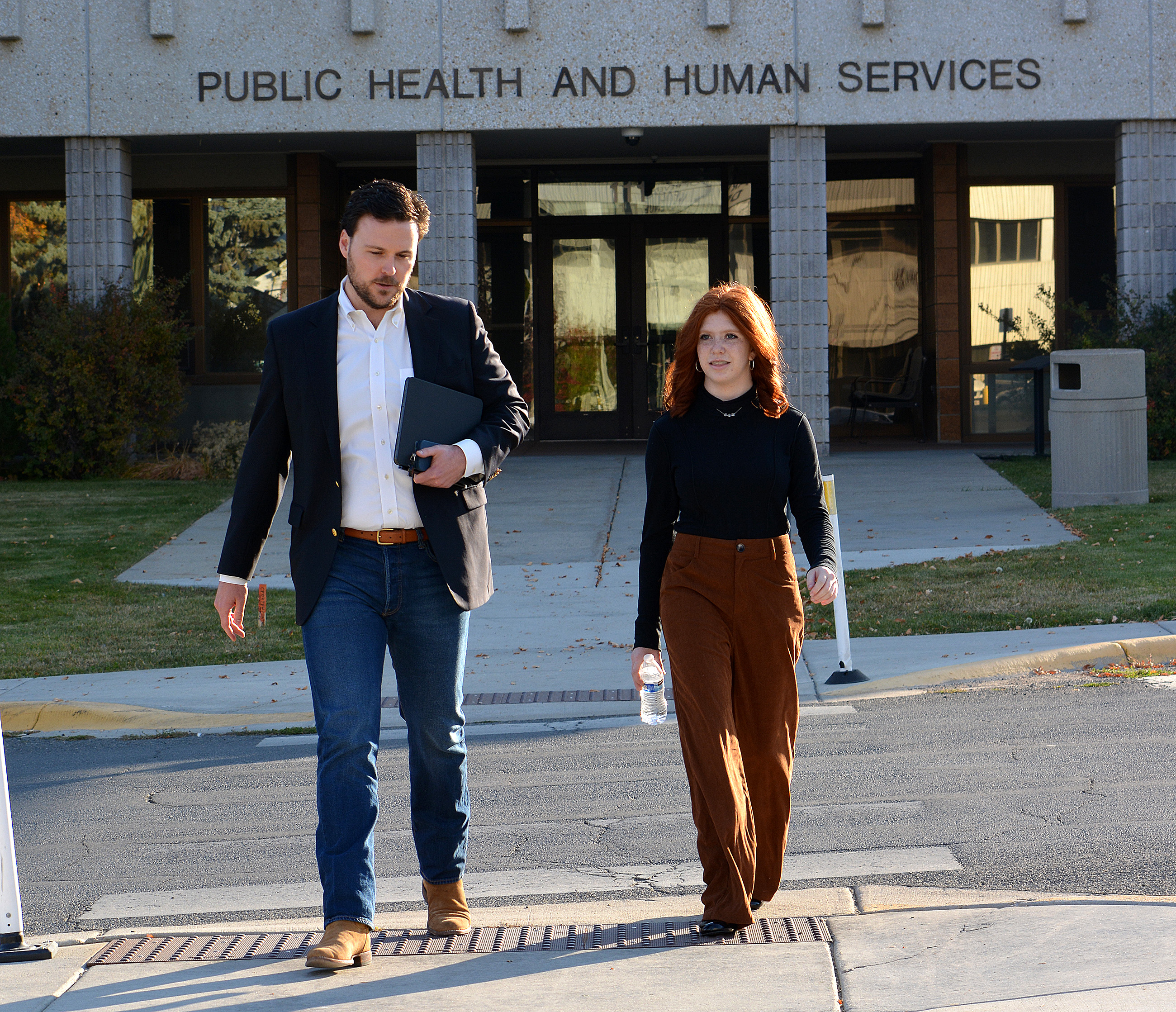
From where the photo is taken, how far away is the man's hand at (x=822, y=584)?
3.98 meters

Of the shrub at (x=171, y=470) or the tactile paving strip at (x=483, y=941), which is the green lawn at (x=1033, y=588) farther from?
the shrub at (x=171, y=470)

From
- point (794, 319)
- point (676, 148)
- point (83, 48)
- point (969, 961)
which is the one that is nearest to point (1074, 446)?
point (794, 319)

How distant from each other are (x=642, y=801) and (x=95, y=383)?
41.6 ft

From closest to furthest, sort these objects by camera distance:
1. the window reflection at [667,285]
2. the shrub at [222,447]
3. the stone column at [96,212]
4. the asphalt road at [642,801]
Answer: the asphalt road at [642,801] → the stone column at [96,212] → the shrub at [222,447] → the window reflection at [667,285]

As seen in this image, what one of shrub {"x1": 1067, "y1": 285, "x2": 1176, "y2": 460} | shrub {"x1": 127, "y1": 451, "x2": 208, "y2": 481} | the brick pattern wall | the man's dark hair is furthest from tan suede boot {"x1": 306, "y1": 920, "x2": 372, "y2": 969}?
the brick pattern wall

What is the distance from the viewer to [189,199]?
20.2m

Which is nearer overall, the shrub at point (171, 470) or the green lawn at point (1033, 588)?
the green lawn at point (1033, 588)

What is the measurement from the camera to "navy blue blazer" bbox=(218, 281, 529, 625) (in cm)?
397

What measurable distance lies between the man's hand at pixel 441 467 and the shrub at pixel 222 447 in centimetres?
1386

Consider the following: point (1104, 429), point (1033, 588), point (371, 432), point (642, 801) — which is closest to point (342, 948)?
point (371, 432)

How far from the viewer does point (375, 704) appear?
3926 millimetres

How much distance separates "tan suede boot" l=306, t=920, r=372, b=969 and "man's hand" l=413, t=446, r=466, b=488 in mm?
1192

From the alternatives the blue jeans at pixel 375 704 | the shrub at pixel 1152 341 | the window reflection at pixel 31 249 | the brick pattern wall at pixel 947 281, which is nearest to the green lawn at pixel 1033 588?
the shrub at pixel 1152 341

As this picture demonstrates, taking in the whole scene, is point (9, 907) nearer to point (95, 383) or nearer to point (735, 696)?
point (735, 696)
